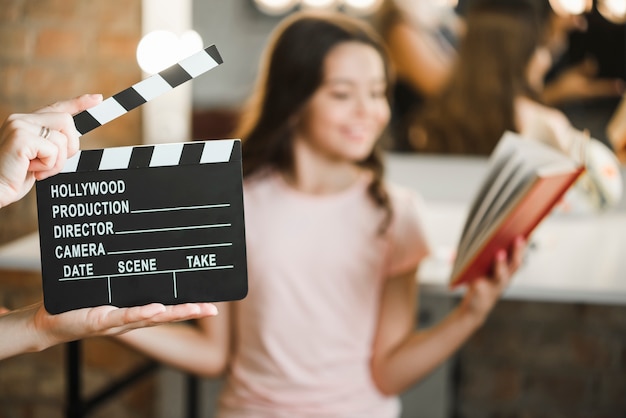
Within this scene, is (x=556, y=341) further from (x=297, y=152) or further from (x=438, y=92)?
(x=297, y=152)

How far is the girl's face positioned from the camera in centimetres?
137

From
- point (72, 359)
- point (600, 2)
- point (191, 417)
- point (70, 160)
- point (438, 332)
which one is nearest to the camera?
point (70, 160)

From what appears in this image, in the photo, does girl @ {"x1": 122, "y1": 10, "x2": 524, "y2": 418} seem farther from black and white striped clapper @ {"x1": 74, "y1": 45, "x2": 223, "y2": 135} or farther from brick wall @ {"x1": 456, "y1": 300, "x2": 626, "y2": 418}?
brick wall @ {"x1": 456, "y1": 300, "x2": 626, "y2": 418}

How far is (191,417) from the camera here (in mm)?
2135

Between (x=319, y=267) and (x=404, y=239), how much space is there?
0.53 feet

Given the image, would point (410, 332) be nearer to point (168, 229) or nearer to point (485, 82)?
point (168, 229)

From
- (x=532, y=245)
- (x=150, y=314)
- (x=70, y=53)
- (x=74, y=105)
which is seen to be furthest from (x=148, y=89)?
(x=70, y=53)

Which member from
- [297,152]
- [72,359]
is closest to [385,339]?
[297,152]

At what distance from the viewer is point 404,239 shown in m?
1.40

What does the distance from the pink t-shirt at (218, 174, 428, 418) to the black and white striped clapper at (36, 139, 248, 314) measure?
1.76ft

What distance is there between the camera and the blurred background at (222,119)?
6.99ft

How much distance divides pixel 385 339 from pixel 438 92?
2.96ft

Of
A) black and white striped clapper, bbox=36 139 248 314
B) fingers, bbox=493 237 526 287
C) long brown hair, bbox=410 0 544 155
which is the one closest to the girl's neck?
fingers, bbox=493 237 526 287

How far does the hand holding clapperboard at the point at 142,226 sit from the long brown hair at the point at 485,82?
4.33 feet
